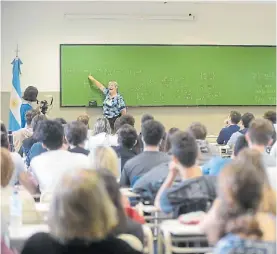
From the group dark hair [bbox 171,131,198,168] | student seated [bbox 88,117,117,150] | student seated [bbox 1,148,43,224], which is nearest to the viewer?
student seated [bbox 1,148,43,224]

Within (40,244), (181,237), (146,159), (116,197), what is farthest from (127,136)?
(40,244)

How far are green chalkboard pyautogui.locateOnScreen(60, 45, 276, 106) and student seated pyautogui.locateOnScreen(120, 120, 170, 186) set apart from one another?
16.9 feet

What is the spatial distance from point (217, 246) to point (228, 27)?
8.45 m

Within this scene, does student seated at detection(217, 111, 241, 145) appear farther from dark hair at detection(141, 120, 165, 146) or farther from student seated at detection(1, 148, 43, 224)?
student seated at detection(1, 148, 43, 224)

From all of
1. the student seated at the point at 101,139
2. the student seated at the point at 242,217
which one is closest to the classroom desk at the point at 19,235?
the student seated at the point at 242,217

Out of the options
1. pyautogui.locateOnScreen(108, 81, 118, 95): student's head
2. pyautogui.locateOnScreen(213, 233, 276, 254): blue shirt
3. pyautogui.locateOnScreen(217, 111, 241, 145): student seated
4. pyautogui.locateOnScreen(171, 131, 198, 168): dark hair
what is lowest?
pyautogui.locateOnScreen(213, 233, 276, 254): blue shirt

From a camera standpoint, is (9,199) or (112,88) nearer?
(9,199)

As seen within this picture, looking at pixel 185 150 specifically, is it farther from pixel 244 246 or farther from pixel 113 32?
pixel 113 32

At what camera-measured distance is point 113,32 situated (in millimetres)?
9539

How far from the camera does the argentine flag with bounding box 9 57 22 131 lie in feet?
29.1

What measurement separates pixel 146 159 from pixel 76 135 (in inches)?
33.8

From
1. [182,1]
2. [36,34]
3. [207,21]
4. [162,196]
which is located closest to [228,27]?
[207,21]

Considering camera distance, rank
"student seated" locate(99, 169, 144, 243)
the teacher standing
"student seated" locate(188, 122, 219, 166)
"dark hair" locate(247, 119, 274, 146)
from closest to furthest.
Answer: "student seated" locate(99, 169, 144, 243) → "dark hair" locate(247, 119, 274, 146) → "student seated" locate(188, 122, 219, 166) → the teacher standing

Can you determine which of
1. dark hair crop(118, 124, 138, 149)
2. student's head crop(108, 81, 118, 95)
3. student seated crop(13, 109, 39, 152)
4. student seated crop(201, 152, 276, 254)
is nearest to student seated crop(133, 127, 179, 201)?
dark hair crop(118, 124, 138, 149)
